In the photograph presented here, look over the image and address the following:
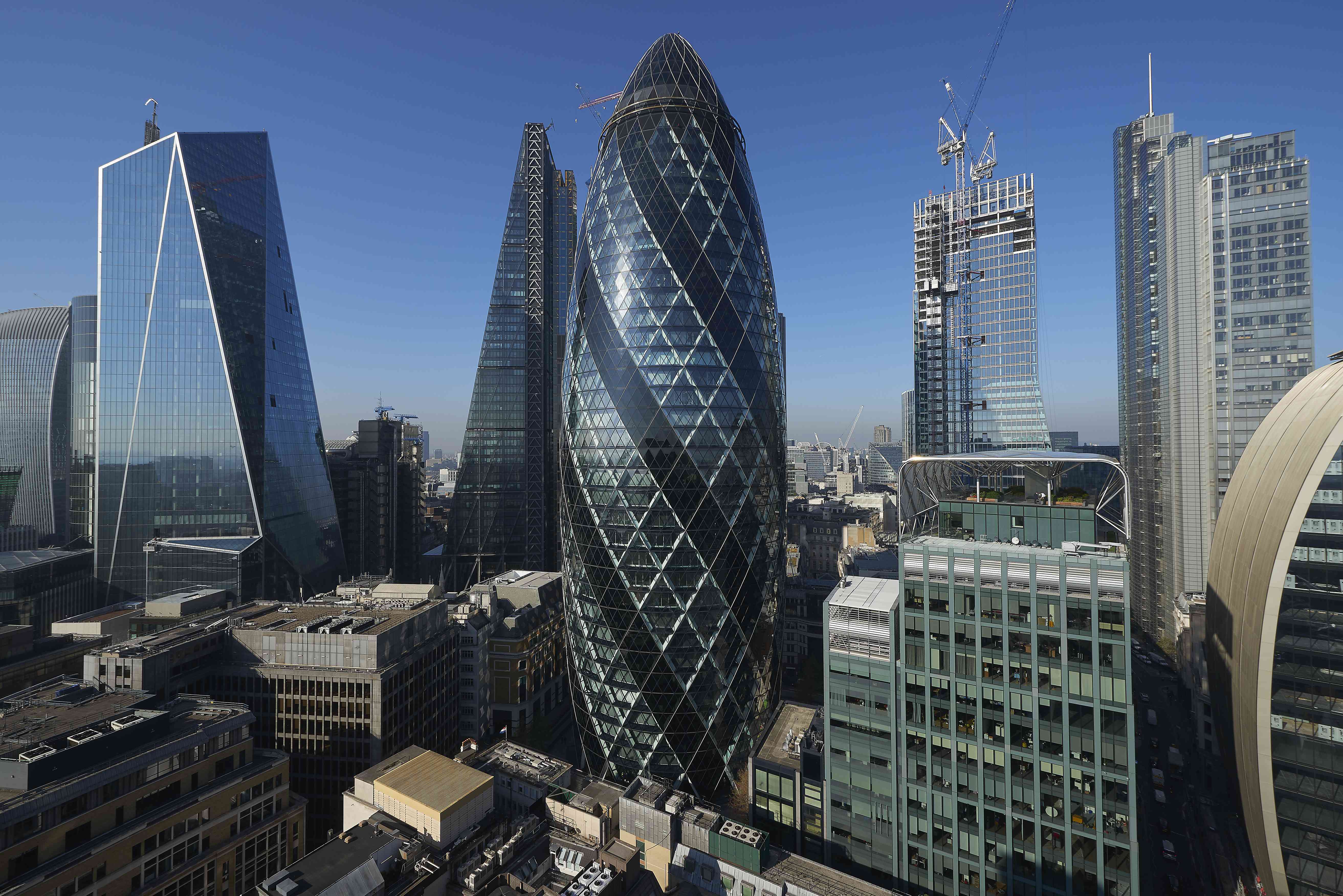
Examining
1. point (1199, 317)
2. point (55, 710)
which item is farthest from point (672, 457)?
point (1199, 317)

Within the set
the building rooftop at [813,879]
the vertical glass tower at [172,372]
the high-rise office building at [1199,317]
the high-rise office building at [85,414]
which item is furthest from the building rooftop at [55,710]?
the high-rise office building at [1199,317]

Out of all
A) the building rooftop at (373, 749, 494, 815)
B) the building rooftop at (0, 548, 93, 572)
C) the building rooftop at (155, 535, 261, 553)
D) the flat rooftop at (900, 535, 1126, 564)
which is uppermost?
the flat rooftop at (900, 535, 1126, 564)

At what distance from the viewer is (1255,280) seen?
64375mm

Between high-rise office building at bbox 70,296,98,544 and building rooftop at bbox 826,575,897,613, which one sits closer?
building rooftop at bbox 826,575,897,613

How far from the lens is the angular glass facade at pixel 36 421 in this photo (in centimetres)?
9231

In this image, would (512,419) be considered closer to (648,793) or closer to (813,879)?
(648,793)

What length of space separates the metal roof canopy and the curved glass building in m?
16.7

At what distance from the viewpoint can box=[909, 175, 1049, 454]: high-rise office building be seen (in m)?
81.4

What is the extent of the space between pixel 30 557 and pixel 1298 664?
112384mm

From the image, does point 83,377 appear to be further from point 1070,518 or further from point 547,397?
point 1070,518

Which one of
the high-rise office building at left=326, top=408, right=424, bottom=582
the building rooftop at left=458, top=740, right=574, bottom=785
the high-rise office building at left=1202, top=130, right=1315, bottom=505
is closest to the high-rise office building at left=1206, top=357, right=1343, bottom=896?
the high-rise office building at left=1202, top=130, right=1315, bottom=505

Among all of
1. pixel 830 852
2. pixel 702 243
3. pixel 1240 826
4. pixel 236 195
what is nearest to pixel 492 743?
pixel 830 852

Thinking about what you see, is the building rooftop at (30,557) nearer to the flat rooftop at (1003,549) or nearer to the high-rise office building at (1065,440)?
the flat rooftop at (1003,549)

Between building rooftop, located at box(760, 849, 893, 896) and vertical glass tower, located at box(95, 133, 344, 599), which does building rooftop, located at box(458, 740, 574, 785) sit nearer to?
building rooftop, located at box(760, 849, 893, 896)
